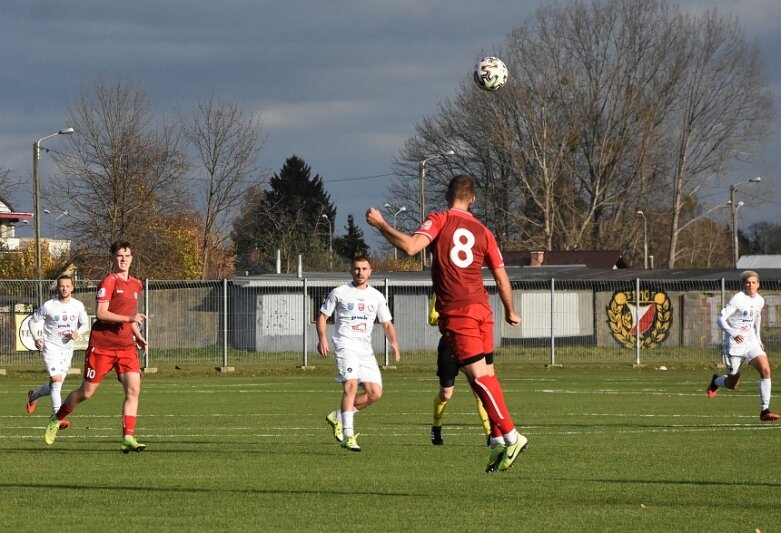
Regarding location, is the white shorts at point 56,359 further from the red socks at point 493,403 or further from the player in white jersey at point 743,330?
the red socks at point 493,403

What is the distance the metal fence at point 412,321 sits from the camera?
118ft

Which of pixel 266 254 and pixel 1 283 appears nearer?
pixel 1 283

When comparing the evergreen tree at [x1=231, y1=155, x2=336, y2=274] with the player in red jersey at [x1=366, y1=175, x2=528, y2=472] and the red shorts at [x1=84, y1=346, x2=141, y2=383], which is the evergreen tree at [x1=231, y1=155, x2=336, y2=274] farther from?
the player in red jersey at [x1=366, y1=175, x2=528, y2=472]

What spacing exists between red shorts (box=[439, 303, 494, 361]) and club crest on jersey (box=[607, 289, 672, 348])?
2975 centimetres

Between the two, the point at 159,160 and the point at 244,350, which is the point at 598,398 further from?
the point at 159,160

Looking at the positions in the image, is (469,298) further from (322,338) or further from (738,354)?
(738,354)

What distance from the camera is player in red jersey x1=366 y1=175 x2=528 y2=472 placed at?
9.99 metres

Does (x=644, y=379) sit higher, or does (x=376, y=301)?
(x=376, y=301)

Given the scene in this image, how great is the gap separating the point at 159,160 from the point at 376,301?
3766 cm

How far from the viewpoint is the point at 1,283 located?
35.7 meters

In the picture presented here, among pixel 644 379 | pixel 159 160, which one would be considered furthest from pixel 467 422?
pixel 159 160

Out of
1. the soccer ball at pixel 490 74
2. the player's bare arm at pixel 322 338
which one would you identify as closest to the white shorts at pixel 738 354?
the player's bare arm at pixel 322 338

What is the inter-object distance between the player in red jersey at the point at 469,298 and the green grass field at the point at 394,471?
0.54 m

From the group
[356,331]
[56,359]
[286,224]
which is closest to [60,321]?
[56,359]
